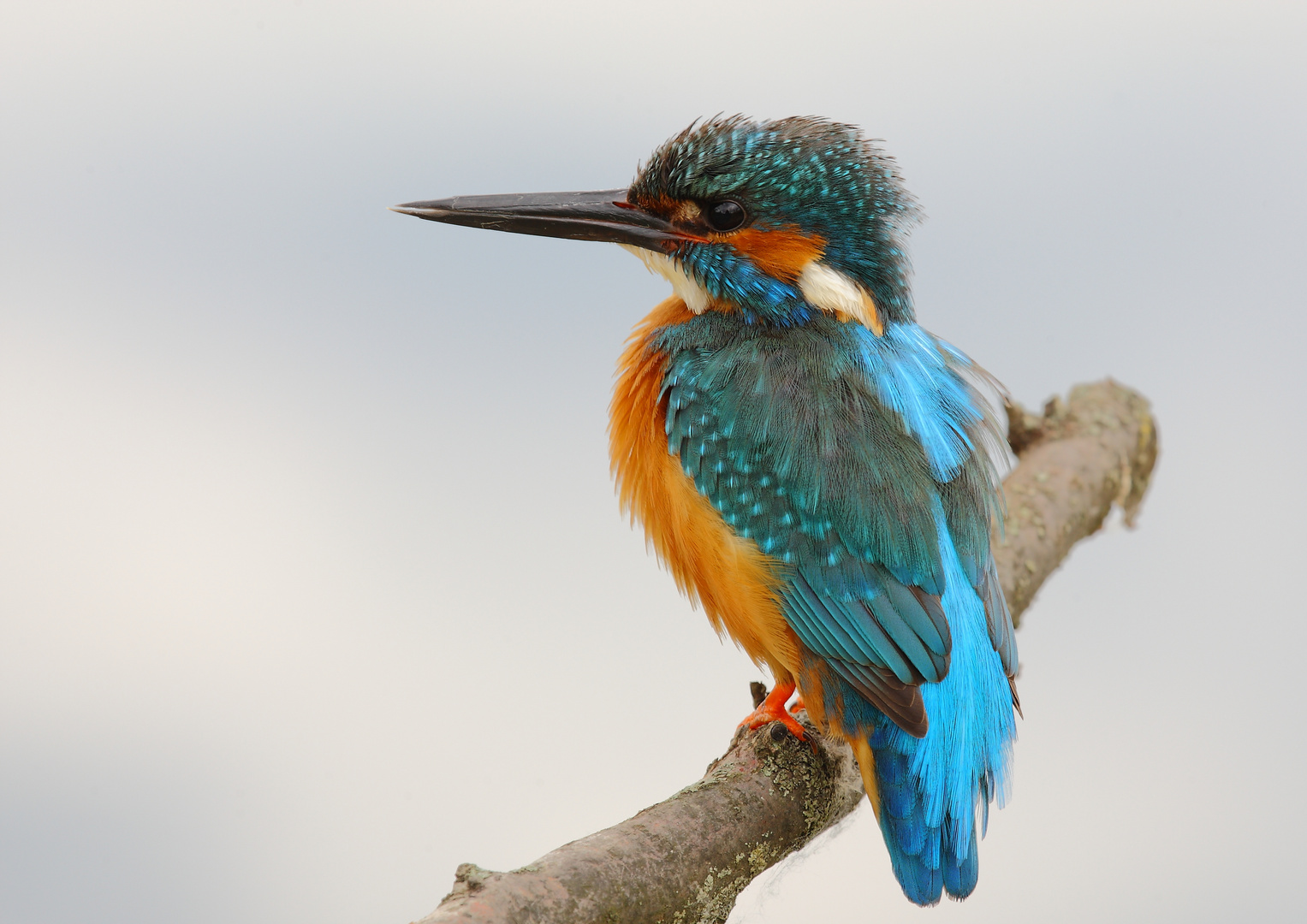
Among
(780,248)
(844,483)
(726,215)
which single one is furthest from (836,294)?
(844,483)

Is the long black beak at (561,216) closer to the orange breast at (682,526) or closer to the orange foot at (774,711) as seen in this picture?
the orange breast at (682,526)

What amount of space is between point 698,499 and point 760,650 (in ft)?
1.02

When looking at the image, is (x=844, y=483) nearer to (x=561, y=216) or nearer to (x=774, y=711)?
(x=774, y=711)

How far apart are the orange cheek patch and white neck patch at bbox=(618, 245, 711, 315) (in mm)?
119

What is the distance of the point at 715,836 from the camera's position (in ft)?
5.57

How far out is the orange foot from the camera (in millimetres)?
1996

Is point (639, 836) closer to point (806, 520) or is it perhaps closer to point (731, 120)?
point (806, 520)

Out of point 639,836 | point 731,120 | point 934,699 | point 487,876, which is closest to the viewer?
point 487,876

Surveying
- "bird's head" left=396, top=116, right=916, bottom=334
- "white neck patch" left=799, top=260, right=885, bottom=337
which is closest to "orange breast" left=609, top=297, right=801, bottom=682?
"bird's head" left=396, top=116, right=916, bottom=334

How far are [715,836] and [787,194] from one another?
1111 millimetres

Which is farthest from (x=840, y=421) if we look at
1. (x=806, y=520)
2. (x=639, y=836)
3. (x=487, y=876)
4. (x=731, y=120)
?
(x=487, y=876)

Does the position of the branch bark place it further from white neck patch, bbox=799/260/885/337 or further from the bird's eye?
the bird's eye

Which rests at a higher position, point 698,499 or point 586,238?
point 586,238

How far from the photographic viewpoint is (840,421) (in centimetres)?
188
